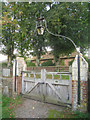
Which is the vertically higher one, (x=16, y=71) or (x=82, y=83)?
(x=16, y=71)

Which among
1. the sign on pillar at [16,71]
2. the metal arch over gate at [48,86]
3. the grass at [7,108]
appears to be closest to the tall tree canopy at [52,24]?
the sign on pillar at [16,71]

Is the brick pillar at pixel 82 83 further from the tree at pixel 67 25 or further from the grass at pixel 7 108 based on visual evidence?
the tree at pixel 67 25

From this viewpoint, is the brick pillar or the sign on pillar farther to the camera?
the sign on pillar

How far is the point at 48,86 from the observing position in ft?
10.6

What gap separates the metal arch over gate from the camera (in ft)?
9.15

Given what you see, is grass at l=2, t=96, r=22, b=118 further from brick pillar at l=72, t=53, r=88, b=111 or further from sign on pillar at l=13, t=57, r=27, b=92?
brick pillar at l=72, t=53, r=88, b=111

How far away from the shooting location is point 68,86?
9.09 feet

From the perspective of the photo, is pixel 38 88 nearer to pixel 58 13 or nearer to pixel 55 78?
pixel 55 78

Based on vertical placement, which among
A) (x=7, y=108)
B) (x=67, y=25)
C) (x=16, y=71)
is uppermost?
(x=67, y=25)

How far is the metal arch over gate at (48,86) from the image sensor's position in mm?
2789

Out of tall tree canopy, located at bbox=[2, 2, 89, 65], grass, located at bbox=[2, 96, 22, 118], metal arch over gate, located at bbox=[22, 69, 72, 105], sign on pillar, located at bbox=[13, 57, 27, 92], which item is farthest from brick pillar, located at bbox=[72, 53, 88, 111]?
sign on pillar, located at bbox=[13, 57, 27, 92]

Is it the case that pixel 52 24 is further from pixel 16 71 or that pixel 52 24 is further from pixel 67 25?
pixel 16 71

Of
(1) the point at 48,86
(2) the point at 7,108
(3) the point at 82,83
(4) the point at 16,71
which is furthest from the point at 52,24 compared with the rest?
(2) the point at 7,108

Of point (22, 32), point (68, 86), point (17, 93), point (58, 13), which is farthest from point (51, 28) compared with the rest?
point (17, 93)
